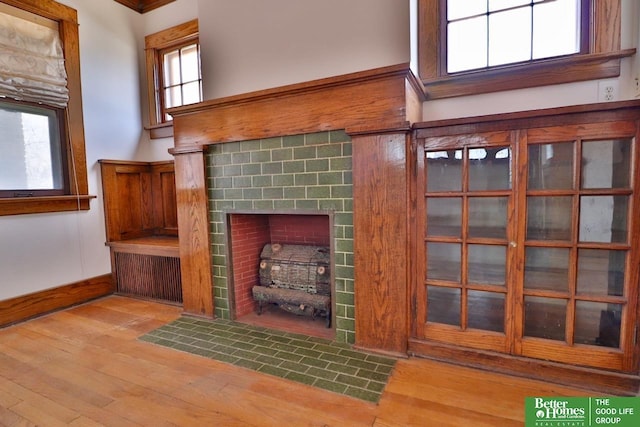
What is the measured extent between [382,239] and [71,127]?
3.41 meters

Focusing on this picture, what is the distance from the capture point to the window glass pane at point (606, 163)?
1756mm

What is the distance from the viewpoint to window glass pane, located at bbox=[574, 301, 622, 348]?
1.82 metres

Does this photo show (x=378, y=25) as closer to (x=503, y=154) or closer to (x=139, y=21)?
(x=503, y=154)

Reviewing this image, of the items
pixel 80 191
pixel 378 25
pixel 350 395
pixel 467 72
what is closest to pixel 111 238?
pixel 80 191

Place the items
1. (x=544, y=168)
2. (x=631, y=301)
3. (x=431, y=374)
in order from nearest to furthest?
1. (x=631, y=301)
2. (x=544, y=168)
3. (x=431, y=374)

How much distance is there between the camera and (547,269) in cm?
Result: 194

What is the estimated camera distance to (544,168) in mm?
1903

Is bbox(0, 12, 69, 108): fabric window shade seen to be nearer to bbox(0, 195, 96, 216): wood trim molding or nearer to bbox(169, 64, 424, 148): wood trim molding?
bbox(0, 195, 96, 216): wood trim molding

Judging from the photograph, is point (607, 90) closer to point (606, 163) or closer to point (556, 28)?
point (556, 28)

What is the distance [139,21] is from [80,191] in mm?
2230

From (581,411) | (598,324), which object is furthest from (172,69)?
(581,411)

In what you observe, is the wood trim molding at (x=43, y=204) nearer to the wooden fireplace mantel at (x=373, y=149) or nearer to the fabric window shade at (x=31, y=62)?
the fabric window shade at (x=31, y=62)

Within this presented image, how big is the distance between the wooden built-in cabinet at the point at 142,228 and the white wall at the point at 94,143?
0.12 m

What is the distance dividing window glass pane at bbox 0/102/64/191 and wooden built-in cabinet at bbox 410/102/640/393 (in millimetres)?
3599
